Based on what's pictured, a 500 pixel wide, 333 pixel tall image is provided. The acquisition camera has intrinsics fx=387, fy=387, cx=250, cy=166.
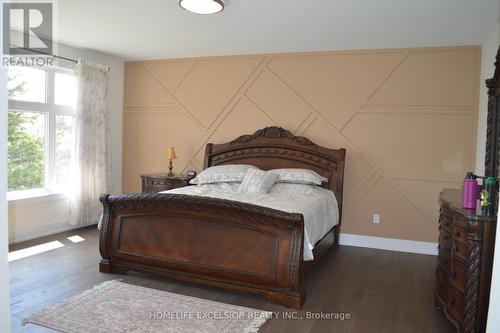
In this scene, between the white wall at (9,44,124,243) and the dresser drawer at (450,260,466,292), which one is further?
the white wall at (9,44,124,243)

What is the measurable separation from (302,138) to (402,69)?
56.3 inches

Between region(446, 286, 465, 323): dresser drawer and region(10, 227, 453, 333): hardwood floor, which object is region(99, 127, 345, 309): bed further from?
region(446, 286, 465, 323): dresser drawer

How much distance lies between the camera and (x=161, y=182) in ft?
17.2

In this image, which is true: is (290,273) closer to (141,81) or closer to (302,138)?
(302,138)

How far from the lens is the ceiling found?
330 centimetres

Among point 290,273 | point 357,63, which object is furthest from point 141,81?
point 290,273

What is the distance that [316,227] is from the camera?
350 centimetres

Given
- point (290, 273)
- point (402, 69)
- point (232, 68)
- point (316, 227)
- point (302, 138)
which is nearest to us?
point (290, 273)

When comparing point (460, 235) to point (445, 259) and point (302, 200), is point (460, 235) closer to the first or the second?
point (445, 259)

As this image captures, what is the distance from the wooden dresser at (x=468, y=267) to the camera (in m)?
2.28

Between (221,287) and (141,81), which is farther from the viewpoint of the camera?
(141,81)

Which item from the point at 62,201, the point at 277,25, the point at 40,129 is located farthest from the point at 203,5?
the point at 62,201

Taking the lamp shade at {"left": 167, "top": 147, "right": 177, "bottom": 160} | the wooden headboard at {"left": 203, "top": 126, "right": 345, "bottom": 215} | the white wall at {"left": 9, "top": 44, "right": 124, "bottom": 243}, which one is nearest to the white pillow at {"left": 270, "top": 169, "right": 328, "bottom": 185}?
the wooden headboard at {"left": 203, "top": 126, "right": 345, "bottom": 215}

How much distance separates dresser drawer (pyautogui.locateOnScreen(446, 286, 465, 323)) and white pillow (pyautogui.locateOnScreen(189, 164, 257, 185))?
2555mm
